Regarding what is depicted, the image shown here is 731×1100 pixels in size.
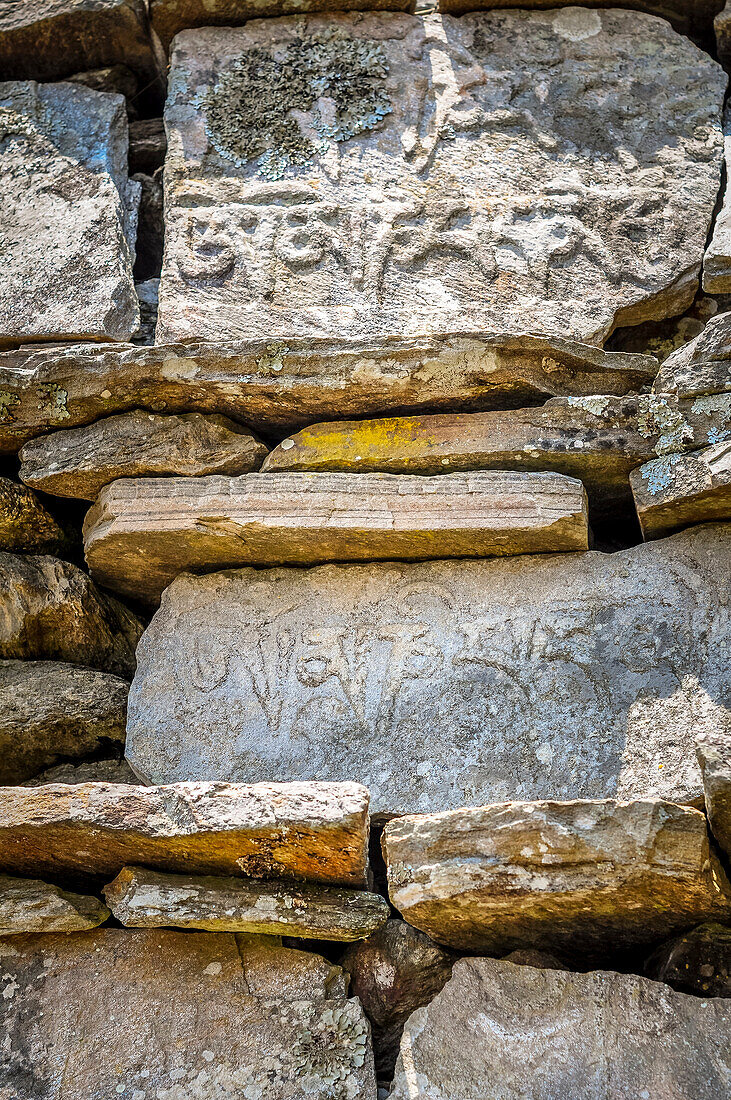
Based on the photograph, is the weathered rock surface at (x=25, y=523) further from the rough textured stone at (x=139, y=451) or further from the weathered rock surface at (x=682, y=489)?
the weathered rock surface at (x=682, y=489)

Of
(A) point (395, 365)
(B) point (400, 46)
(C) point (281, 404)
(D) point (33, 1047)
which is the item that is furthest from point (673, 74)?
(D) point (33, 1047)

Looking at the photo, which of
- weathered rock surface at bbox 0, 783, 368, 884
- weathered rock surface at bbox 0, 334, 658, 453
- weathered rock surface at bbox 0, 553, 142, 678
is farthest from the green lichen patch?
weathered rock surface at bbox 0, 783, 368, 884

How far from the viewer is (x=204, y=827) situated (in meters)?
1.93

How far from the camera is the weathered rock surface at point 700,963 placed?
1.84 m

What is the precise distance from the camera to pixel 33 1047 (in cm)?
200

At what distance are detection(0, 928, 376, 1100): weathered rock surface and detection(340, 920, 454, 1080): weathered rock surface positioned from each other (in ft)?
0.20

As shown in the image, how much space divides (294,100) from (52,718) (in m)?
2.23

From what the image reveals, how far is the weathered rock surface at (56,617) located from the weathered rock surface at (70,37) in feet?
6.95

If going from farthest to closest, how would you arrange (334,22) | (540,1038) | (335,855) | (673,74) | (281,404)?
(334,22), (673,74), (281,404), (335,855), (540,1038)

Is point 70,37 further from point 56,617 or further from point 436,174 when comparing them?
point 56,617

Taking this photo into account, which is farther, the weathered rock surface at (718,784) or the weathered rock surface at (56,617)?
the weathered rock surface at (56,617)

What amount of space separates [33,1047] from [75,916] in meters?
0.26

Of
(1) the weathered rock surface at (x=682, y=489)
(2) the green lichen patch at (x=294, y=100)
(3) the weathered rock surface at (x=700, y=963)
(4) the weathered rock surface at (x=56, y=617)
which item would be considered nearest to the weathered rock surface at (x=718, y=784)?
(3) the weathered rock surface at (x=700, y=963)

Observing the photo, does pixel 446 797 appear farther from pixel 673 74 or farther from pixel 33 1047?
pixel 673 74
